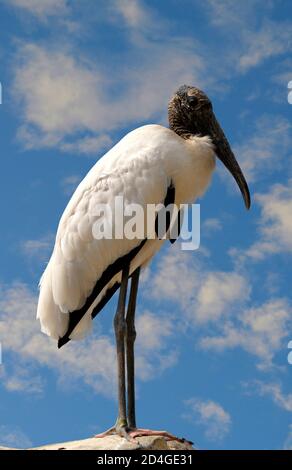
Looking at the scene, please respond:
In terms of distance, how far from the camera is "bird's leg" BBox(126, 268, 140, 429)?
845cm

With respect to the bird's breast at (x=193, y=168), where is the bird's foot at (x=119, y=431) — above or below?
below

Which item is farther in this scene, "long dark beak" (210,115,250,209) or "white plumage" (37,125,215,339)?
"long dark beak" (210,115,250,209)

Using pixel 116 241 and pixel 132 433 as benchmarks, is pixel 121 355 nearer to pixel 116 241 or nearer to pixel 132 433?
pixel 132 433

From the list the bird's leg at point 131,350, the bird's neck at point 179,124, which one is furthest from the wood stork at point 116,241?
the bird's neck at point 179,124

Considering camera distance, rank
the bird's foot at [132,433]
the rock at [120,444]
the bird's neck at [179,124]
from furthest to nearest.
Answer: the bird's neck at [179,124]
the bird's foot at [132,433]
the rock at [120,444]

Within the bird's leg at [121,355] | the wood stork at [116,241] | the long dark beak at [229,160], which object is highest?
the long dark beak at [229,160]

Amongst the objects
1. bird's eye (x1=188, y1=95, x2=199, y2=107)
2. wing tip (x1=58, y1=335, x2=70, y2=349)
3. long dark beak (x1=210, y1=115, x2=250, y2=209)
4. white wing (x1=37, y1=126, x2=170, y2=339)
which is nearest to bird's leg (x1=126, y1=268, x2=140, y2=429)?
white wing (x1=37, y1=126, x2=170, y2=339)

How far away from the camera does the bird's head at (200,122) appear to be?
30.8 ft

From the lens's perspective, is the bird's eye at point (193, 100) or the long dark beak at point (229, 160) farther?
the bird's eye at point (193, 100)

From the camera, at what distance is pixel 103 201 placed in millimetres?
8672

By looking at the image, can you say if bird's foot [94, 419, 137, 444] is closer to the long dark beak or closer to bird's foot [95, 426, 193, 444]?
bird's foot [95, 426, 193, 444]

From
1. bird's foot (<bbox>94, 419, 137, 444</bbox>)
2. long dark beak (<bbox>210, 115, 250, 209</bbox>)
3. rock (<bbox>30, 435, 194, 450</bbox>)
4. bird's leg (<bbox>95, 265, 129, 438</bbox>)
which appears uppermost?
long dark beak (<bbox>210, 115, 250, 209</bbox>)

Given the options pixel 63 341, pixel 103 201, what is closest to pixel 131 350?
pixel 63 341

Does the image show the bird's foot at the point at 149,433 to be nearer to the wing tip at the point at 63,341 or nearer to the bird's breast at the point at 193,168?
the wing tip at the point at 63,341
